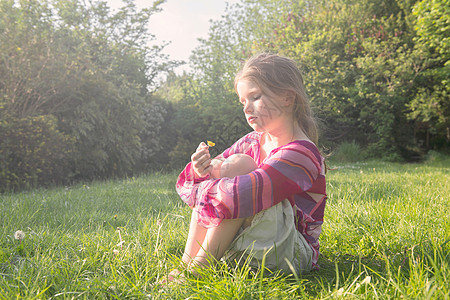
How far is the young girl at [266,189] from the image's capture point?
160cm

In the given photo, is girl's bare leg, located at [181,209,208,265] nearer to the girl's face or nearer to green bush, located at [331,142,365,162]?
the girl's face

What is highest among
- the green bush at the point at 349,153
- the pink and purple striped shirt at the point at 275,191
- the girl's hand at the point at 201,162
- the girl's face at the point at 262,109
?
the girl's face at the point at 262,109

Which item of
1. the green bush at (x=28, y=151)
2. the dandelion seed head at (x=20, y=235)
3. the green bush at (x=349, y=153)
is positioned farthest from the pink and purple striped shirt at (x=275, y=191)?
the green bush at (x=349, y=153)

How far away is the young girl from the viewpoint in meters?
1.60

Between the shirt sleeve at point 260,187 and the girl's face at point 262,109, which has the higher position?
the girl's face at point 262,109

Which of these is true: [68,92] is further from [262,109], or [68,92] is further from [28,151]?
[262,109]

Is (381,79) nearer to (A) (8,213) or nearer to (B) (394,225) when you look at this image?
(B) (394,225)

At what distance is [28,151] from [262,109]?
596cm

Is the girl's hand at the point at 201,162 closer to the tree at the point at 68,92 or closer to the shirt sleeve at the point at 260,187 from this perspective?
the shirt sleeve at the point at 260,187

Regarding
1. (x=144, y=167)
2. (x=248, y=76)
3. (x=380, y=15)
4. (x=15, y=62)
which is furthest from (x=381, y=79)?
(x=248, y=76)

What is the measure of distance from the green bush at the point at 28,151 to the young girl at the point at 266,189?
554 cm

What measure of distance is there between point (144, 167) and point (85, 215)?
7.42 metres

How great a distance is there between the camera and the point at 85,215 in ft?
10.4

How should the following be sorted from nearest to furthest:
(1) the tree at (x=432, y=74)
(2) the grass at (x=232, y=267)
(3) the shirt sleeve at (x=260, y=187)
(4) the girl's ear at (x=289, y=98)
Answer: (2) the grass at (x=232, y=267) < (3) the shirt sleeve at (x=260, y=187) < (4) the girl's ear at (x=289, y=98) < (1) the tree at (x=432, y=74)
